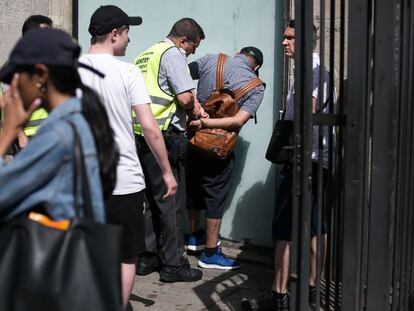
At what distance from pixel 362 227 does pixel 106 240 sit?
185 cm

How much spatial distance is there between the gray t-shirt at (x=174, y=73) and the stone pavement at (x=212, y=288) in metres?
1.50

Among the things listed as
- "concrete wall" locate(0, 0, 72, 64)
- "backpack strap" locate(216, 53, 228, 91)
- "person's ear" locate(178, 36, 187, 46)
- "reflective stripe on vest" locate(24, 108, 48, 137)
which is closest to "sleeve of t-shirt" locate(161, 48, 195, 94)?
"person's ear" locate(178, 36, 187, 46)

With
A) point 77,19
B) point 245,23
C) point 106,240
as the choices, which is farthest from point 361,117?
point 77,19

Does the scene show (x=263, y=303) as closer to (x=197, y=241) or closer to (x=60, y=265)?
(x=197, y=241)

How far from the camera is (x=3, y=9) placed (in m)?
6.58

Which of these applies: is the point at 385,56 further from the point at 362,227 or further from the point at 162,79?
the point at 162,79

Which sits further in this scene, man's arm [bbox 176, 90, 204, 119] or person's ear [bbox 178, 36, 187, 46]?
person's ear [bbox 178, 36, 187, 46]

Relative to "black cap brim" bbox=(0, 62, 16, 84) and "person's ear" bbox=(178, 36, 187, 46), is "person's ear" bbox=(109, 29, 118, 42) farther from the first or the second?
"black cap brim" bbox=(0, 62, 16, 84)

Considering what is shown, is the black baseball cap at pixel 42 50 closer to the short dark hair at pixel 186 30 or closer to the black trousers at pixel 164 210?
the black trousers at pixel 164 210

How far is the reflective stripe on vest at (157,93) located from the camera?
5090 millimetres

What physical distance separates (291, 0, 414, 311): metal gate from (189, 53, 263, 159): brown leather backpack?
5.46 ft

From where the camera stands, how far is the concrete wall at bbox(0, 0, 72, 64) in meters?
6.46

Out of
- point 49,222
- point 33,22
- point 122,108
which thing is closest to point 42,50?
point 49,222

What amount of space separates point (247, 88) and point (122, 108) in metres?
1.80
